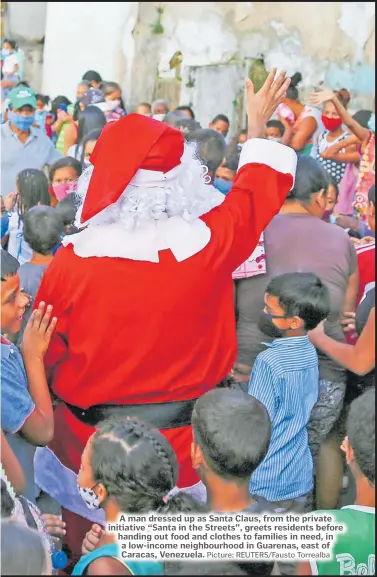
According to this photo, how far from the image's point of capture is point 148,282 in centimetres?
230

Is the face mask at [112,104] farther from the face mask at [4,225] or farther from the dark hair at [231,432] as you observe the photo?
the dark hair at [231,432]

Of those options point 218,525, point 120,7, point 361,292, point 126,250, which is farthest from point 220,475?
point 120,7

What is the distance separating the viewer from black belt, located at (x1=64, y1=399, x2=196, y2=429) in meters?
2.41

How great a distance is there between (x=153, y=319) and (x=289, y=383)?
23.5 inches

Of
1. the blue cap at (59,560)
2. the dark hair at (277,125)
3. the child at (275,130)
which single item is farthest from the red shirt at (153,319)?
the dark hair at (277,125)

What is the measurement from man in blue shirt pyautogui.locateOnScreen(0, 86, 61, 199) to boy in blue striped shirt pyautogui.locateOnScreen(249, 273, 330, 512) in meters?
2.64

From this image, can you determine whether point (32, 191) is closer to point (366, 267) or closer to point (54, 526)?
point (366, 267)

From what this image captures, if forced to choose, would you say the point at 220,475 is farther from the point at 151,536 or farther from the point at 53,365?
the point at 53,365

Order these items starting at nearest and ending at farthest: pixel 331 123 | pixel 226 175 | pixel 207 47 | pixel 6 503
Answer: pixel 6 503 < pixel 226 175 < pixel 331 123 < pixel 207 47

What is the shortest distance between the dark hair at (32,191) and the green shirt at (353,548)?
2.43 meters

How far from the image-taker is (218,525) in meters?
1.84

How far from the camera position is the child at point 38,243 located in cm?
308

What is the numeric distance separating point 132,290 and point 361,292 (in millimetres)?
1307

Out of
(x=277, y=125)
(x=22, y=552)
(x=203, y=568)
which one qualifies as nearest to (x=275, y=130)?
(x=277, y=125)
